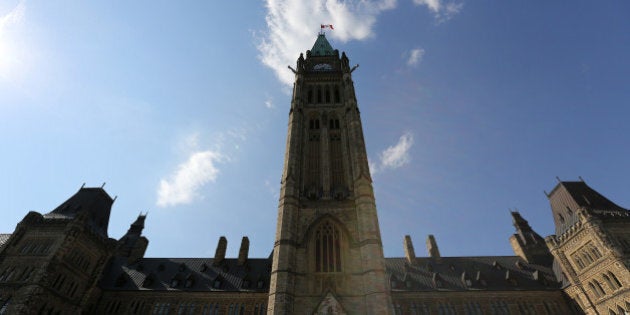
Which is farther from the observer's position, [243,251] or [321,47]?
[321,47]

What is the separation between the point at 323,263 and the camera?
27.5m

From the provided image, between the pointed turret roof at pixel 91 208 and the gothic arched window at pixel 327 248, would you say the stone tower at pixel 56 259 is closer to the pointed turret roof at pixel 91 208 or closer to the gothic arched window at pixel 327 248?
the pointed turret roof at pixel 91 208

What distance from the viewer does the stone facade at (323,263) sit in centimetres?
2688

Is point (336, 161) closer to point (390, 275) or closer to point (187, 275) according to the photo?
point (390, 275)

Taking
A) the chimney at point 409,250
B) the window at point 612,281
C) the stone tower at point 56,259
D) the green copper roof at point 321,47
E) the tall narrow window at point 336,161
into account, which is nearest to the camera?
the stone tower at point 56,259

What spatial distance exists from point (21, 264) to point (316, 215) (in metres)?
29.1

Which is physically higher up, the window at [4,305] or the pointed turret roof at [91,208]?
the pointed turret roof at [91,208]

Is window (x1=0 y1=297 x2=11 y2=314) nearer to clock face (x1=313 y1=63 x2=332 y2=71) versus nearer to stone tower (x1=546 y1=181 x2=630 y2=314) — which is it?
clock face (x1=313 y1=63 x2=332 y2=71)

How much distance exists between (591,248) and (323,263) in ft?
99.0

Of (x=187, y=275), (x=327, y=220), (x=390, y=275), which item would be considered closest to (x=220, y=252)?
(x=187, y=275)

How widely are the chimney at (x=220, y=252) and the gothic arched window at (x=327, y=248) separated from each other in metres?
23.5

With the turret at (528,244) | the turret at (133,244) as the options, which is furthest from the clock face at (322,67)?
the turret at (528,244)

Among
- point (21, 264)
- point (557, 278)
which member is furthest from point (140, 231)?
point (557, 278)

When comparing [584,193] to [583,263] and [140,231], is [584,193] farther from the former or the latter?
[140,231]
